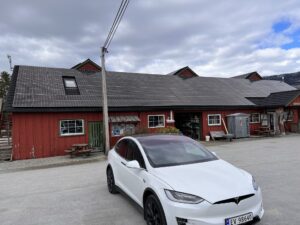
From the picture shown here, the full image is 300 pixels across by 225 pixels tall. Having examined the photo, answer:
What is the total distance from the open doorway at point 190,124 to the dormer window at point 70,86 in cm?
908

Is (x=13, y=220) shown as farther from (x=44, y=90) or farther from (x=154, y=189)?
(x=44, y=90)

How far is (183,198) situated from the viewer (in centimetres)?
383

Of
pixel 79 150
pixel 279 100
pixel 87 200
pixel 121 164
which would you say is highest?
pixel 279 100

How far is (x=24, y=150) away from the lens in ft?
50.3

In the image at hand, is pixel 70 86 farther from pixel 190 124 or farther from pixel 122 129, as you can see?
pixel 190 124

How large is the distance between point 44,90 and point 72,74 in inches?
155

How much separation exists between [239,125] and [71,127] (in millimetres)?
12869

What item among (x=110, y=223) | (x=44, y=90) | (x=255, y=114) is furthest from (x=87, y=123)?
(x=255, y=114)

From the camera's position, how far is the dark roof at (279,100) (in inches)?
906

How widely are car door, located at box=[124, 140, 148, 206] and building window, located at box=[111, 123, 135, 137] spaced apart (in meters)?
12.2

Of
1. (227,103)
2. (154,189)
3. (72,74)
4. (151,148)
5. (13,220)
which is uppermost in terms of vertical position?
(72,74)

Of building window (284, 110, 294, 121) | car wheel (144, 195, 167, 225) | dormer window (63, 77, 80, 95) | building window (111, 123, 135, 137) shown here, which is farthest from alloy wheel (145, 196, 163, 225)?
building window (284, 110, 294, 121)

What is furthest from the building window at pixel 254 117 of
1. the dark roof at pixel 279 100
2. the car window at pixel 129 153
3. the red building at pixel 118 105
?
the car window at pixel 129 153

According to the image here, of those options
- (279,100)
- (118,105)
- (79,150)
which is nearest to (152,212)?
(79,150)
